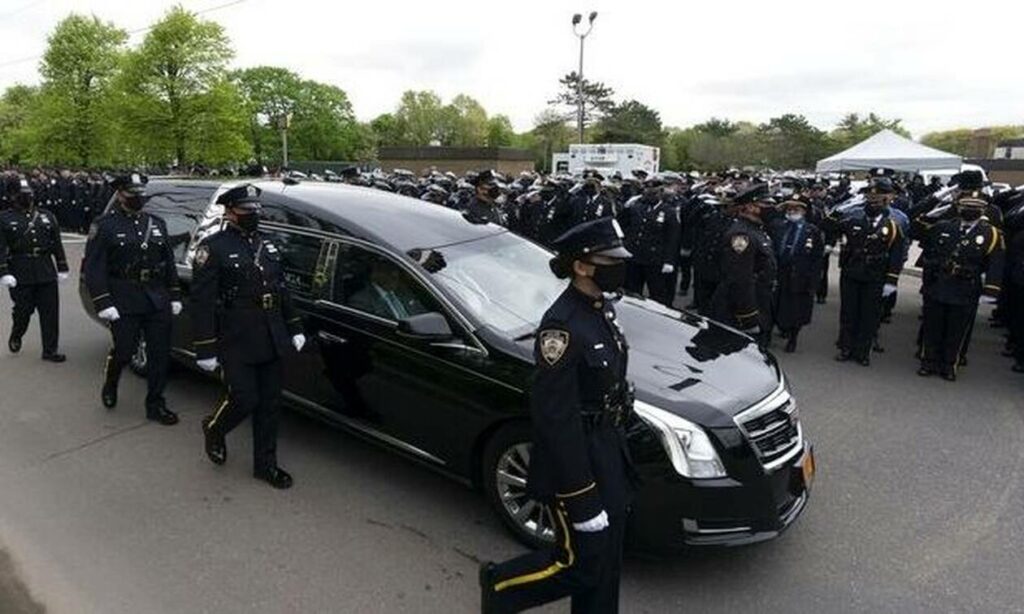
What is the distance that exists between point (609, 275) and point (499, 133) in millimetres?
98848

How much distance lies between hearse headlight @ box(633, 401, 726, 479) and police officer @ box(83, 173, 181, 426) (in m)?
3.82

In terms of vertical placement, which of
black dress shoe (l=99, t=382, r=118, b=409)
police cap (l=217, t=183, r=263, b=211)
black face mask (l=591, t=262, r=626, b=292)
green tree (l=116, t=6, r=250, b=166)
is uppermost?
green tree (l=116, t=6, r=250, b=166)

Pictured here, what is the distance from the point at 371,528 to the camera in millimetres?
3988

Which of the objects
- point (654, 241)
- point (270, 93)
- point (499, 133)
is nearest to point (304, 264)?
point (654, 241)

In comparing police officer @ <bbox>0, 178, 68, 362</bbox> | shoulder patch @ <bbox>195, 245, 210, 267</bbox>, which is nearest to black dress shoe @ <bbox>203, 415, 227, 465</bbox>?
shoulder patch @ <bbox>195, 245, 210, 267</bbox>

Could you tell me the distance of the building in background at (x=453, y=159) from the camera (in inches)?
1813

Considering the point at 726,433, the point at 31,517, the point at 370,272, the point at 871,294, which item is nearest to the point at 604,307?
the point at 726,433

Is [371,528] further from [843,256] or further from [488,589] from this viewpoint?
[843,256]

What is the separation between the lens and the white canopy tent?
84.3 feet

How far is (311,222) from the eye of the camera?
4.94 metres

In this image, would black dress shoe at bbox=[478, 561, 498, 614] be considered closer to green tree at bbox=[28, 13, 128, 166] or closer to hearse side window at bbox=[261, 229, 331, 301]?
hearse side window at bbox=[261, 229, 331, 301]

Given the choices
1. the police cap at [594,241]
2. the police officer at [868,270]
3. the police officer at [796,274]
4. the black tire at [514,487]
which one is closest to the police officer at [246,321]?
the black tire at [514,487]

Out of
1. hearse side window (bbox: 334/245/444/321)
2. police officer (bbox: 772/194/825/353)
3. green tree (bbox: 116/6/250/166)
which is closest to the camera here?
hearse side window (bbox: 334/245/444/321)

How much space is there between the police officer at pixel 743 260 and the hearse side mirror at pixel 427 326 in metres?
3.63
